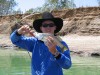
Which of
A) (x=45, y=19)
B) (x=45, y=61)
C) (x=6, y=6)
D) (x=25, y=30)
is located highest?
(x=45, y=19)

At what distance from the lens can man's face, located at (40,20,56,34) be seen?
419cm

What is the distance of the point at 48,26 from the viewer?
4184mm

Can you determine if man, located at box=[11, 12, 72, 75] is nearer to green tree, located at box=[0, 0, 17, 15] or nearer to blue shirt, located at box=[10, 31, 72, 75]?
blue shirt, located at box=[10, 31, 72, 75]

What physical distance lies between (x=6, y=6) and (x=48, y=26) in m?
67.3

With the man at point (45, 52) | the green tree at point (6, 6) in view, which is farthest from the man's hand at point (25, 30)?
the green tree at point (6, 6)

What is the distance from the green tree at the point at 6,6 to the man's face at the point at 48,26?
65094 mm

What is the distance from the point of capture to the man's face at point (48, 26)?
4.19 metres

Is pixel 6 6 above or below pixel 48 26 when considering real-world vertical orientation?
below

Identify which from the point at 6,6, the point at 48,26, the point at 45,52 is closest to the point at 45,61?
the point at 45,52

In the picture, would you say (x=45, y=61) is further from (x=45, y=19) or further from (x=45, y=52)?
A: (x=45, y=19)

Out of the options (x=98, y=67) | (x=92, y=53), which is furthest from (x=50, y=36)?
(x=92, y=53)

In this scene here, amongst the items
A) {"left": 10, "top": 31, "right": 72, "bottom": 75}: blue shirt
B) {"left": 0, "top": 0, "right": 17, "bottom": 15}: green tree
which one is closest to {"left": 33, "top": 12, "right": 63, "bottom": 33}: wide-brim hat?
{"left": 10, "top": 31, "right": 72, "bottom": 75}: blue shirt

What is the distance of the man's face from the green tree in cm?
6509

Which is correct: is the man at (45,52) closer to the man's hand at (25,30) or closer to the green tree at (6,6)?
the man's hand at (25,30)
